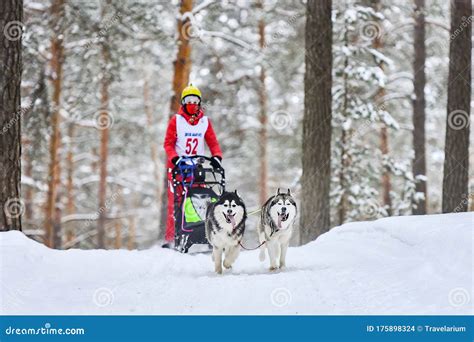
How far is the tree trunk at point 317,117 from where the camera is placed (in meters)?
9.05

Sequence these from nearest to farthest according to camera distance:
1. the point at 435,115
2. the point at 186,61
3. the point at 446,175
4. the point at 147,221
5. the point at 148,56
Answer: the point at 446,175 → the point at 186,61 → the point at 148,56 → the point at 435,115 → the point at 147,221

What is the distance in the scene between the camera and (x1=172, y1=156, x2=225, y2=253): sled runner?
7332 millimetres

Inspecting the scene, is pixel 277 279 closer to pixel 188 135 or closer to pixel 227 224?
pixel 227 224

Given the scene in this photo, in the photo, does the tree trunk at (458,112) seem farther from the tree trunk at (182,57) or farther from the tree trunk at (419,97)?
the tree trunk at (182,57)

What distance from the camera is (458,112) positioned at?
32.0ft

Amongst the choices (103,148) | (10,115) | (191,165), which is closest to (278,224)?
(191,165)

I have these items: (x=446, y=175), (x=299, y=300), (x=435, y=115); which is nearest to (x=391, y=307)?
(x=299, y=300)

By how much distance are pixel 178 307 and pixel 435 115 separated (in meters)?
17.6

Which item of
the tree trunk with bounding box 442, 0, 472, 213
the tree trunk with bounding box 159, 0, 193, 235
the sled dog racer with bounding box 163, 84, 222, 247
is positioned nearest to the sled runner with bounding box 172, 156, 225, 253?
the sled dog racer with bounding box 163, 84, 222, 247

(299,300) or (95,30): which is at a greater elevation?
(95,30)

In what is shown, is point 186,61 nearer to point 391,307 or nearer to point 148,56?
point 148,56

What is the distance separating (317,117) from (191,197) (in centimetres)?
290

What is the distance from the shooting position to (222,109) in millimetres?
18516
